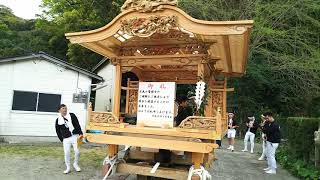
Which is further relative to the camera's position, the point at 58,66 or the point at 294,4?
the point at 294,4

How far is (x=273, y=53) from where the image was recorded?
1994 centimetres

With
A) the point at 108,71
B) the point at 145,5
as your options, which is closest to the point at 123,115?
the point at 145,5

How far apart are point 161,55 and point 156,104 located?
116 centimetres

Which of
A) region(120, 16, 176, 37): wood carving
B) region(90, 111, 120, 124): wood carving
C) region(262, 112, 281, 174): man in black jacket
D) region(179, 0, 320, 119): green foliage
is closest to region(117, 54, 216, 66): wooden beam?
region(120, 16, 176, 37): wood carving

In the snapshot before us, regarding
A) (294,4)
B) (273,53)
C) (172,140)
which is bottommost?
(172,140)

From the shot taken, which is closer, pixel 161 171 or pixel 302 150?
pixel 161 171

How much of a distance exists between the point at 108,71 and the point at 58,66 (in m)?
8.22

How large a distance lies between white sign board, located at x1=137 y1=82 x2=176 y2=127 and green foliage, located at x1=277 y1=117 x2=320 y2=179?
186 inches

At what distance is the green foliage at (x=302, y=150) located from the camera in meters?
9.63

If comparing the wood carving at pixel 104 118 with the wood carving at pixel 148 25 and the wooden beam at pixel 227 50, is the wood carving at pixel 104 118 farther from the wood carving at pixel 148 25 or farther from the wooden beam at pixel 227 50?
the wooden beam at pixel 227 50

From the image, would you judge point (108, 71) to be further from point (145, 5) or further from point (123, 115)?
point (145, 5)

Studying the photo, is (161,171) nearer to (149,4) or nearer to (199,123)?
(199,123)

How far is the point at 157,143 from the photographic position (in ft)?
21.6

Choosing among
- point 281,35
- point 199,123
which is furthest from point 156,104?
point 281,35
